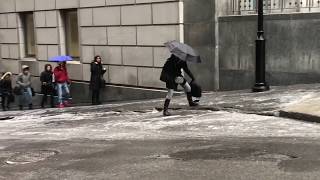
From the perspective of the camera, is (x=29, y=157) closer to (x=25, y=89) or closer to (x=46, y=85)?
(x=25, y=89)

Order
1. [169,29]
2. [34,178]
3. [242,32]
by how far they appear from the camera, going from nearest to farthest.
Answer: [34,178] < [242,32] < [169,29]

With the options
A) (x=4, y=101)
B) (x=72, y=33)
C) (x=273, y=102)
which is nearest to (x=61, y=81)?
(x=4, y=101)

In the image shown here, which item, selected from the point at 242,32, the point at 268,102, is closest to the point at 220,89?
the point at 242,32

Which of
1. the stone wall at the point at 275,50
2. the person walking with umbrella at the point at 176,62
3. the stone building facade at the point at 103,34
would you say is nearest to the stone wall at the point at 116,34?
the stone building facade at the point at 103,34

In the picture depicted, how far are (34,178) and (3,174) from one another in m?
0.61

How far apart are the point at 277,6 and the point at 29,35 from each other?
41.2 ft

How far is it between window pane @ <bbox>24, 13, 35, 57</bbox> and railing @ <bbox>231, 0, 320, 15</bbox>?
10.9 m

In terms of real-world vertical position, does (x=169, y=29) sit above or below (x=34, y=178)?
above

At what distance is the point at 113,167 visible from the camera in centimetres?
682

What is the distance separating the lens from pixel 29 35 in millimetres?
22453

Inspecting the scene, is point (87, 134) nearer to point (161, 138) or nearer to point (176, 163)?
point (161, 138)

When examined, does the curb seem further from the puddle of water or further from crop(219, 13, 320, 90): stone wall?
the puddle of water

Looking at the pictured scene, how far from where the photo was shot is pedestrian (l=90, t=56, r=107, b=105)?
55.5 feet

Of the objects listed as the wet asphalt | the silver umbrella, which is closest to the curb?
the wet asphalt
